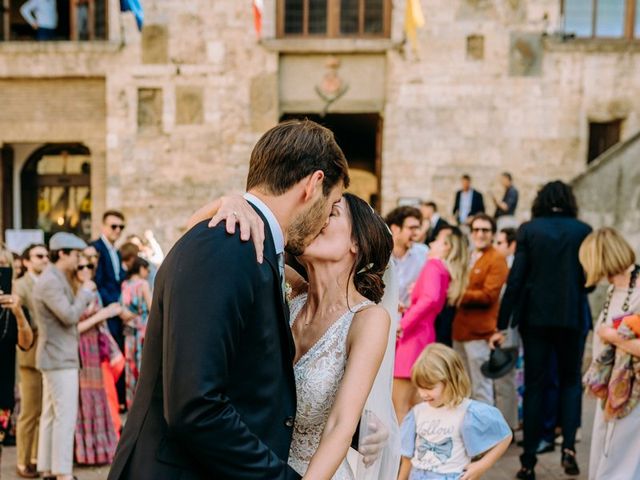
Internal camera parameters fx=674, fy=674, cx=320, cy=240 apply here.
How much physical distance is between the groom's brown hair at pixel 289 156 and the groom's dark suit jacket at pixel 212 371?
0.55 ft

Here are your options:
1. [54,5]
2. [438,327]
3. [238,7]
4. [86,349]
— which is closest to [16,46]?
[54,5]

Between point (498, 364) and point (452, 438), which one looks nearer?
point (452, 438)

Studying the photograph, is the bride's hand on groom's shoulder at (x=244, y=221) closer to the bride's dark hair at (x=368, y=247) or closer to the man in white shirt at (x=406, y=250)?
the bride's dark hair at (x=368, y=247)

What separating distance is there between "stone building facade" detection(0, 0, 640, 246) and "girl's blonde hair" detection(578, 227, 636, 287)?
30.5 feet

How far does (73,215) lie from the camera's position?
16.1 meters

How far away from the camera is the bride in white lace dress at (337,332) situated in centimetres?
209

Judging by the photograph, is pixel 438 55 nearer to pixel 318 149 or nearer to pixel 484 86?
pixel 484 86

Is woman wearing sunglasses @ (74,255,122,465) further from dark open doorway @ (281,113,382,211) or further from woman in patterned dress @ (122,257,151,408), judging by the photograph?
dark open doorway @ (281,113,382,211)

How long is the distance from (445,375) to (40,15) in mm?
14047

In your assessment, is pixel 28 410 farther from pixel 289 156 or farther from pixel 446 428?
pixel 289 156

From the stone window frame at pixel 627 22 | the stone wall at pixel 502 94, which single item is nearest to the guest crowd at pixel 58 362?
the stone wall at pixel 502 94

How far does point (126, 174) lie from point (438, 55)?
6944 millimetres

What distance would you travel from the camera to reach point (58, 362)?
523 centimetres

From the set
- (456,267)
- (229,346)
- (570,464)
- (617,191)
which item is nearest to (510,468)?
(570,464)
